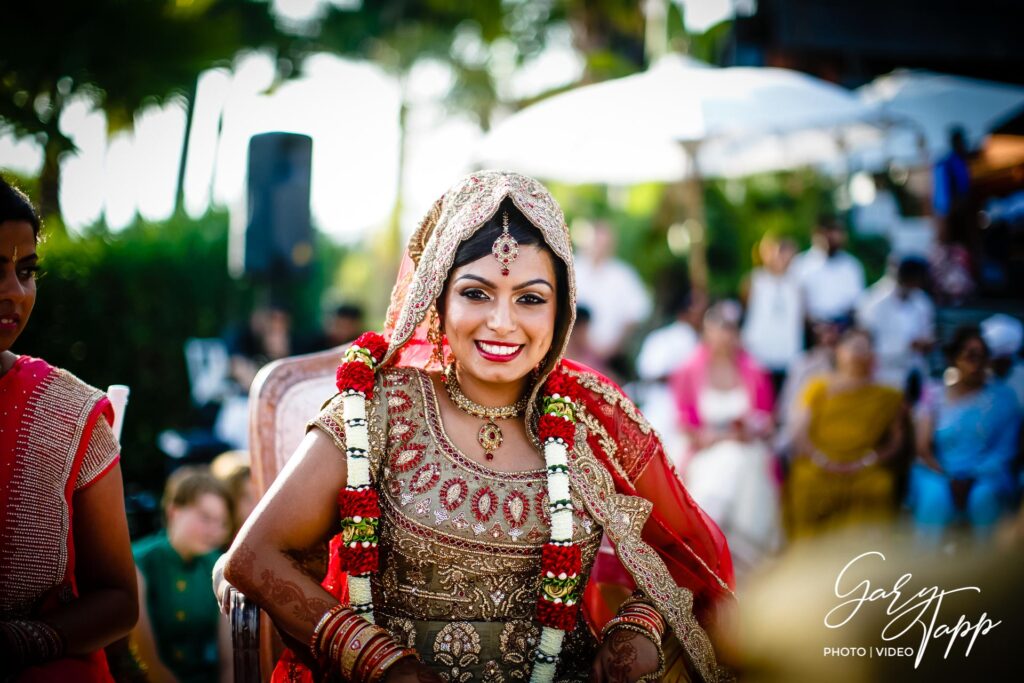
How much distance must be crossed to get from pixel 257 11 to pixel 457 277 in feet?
43.7

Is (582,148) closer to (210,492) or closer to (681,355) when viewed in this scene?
(681,355)

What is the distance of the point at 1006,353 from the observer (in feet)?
21.4

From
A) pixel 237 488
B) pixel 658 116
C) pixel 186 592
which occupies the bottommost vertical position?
pixel 186 592

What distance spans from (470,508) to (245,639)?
2.38 ft

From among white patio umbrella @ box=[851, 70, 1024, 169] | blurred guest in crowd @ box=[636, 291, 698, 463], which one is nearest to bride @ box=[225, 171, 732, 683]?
blurred guest in crowd @ box=[636, 291, 698, 463]

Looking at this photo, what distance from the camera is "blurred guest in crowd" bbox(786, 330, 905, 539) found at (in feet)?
20.5

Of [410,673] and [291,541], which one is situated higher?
[291,541]

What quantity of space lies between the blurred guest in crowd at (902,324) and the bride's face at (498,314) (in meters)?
6.12

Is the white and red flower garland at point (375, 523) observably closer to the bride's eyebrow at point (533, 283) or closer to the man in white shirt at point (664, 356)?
the bride's eyebrow at point (533, 283)

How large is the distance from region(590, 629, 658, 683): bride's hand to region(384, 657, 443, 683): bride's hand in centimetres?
45

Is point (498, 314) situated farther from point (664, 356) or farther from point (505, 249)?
point (664, 356)

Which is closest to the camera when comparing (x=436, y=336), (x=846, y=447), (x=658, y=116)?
(x=436, y=336)

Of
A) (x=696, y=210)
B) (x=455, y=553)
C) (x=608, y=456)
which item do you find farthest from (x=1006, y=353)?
(x=455, y=553)

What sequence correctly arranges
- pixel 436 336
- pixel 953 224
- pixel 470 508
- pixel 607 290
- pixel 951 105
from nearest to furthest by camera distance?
pixel 470 508
pixel 436 336
pixel 607 290
pixel 951 105
pixel 953 224
